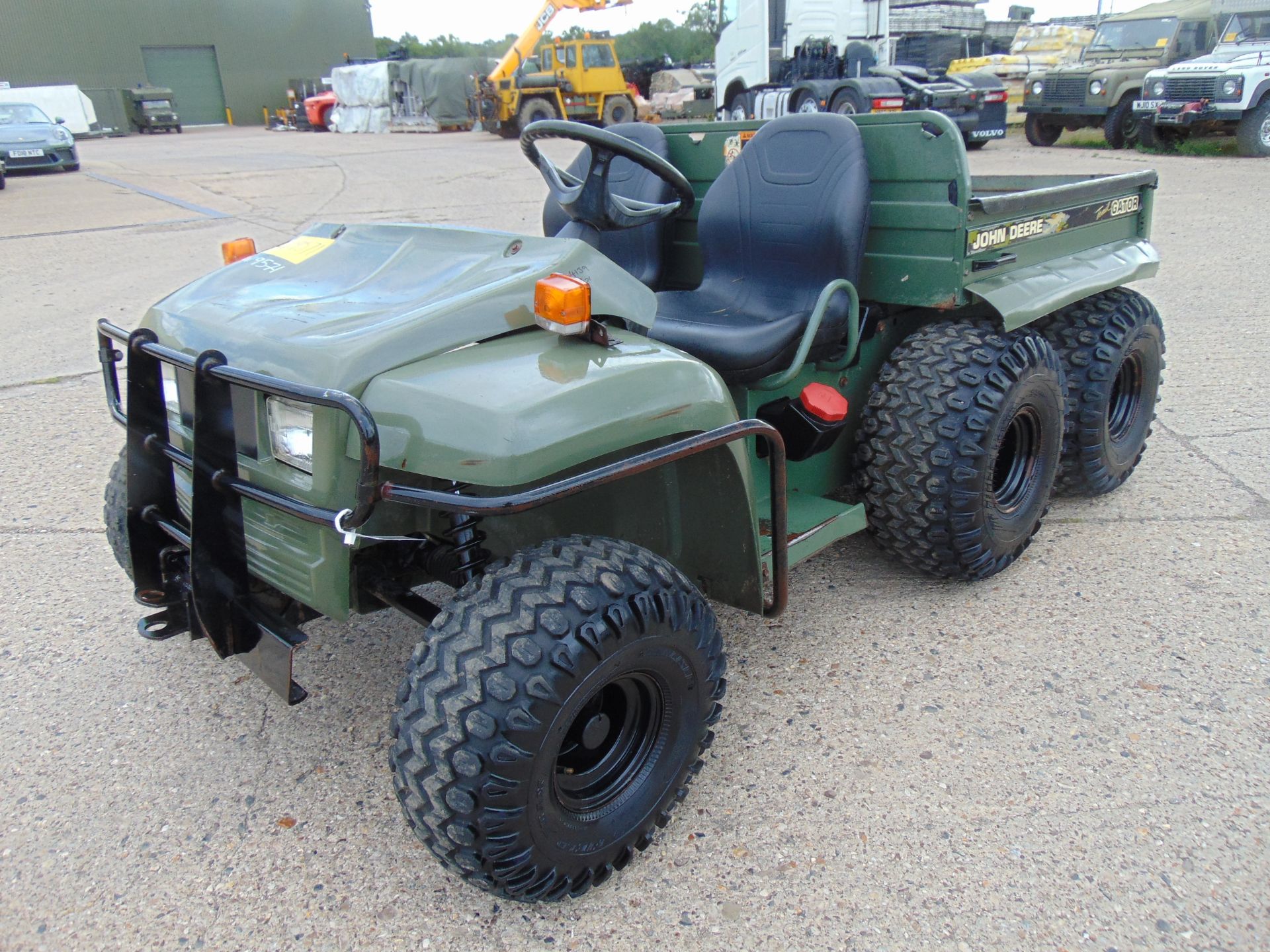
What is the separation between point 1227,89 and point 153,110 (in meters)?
30.3

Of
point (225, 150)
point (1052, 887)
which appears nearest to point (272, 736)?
point (1052, 887)

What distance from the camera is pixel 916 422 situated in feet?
9.49

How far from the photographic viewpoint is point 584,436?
6.11 ft

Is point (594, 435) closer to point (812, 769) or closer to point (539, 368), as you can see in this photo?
point (539, 368)

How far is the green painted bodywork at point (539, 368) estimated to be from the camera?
1858mm

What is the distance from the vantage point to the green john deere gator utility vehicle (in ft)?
5.97

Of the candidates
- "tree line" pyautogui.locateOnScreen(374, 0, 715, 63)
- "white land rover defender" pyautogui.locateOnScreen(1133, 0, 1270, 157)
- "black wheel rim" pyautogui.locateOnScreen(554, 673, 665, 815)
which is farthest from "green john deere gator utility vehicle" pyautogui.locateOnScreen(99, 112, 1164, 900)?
"tree line" pyautogui.locateOnScreen(374, 0, 715, 63)

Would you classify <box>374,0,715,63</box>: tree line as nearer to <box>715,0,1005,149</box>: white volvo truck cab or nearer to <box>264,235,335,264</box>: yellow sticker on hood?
<box>715,0,1005,149</box>: white volvo truck cab

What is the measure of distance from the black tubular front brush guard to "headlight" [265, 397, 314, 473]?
0.07m

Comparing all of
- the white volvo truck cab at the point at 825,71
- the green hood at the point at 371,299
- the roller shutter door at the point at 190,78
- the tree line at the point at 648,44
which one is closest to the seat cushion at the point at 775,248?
the green hood at the point at 371,299

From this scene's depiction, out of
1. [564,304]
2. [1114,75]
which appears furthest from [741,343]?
[1114,75]

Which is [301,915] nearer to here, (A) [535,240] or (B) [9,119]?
(A) [535,240]

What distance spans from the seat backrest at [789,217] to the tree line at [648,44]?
52.8m

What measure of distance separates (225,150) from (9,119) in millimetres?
5662
